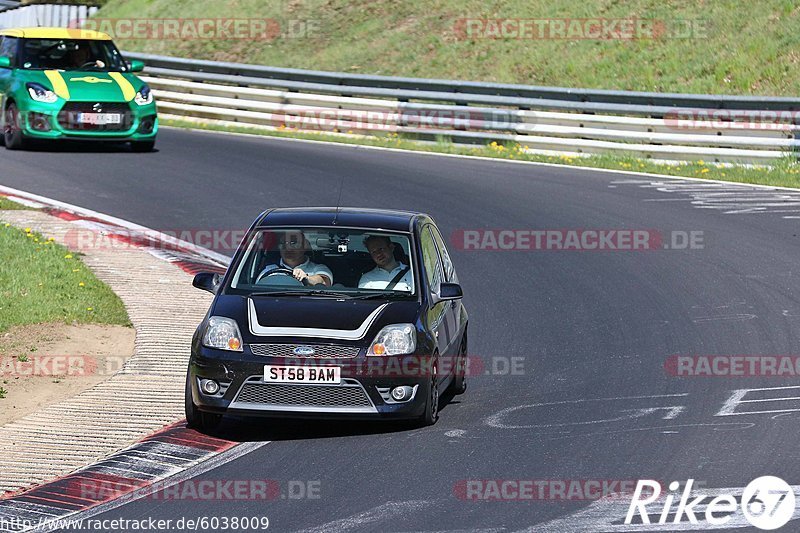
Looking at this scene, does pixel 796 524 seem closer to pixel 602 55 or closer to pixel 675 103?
pixel 675 103

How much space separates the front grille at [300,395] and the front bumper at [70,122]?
43.4 ft

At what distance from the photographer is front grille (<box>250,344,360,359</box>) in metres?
8.76

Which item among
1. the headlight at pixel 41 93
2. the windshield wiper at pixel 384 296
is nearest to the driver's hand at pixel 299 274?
the windshield wiper at pixel 384 296

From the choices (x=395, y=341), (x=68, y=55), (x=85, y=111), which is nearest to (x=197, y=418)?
(x=395, y=341)

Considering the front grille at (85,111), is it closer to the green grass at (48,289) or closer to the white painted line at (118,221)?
the white painted line at (118,221)

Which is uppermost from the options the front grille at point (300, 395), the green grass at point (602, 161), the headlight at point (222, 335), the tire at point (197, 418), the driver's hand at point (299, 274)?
the green grass at point (602, 161)

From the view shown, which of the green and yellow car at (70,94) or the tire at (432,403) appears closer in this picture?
the tire at (432,403)

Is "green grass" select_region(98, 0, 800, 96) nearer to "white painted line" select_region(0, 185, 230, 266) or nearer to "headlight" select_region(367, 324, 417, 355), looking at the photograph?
"white painted line" select_region(0, 185, 230, 266)

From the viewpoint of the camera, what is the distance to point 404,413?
8.87 metres

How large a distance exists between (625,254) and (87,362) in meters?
6.77

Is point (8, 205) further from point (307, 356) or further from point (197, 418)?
point (307, 356)

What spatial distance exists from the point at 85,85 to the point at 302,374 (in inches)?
534

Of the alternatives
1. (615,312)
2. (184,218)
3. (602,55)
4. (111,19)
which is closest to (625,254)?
(615,312)

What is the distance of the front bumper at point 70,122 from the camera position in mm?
21047
